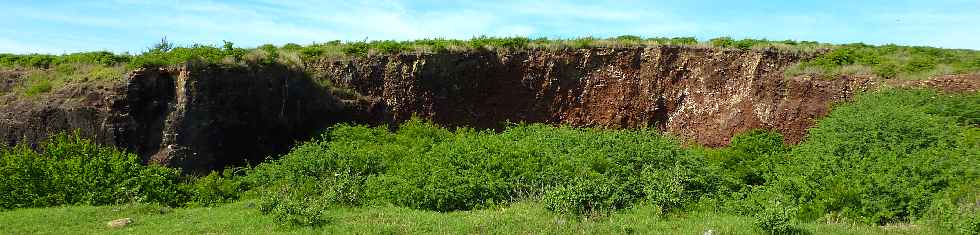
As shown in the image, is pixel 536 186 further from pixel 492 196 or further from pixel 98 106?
pixel 98 106

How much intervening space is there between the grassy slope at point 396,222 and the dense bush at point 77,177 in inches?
31.7

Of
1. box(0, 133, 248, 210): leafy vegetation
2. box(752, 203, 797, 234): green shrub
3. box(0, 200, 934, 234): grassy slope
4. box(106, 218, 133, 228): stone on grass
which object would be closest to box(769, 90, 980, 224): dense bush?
box(0, 200, 934, 234): grassy slope

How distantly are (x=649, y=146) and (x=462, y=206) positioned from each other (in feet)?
16.1

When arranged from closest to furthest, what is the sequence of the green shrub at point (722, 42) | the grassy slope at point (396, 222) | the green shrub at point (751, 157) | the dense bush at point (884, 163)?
1. the grassy slope at point (396, 222)
2. the dense bush at point (884, 163)
3. the green shrub at point (751, 157)
4. the green shrub at point (722, 42)

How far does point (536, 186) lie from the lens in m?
14.7

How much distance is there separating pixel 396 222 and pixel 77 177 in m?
7.10

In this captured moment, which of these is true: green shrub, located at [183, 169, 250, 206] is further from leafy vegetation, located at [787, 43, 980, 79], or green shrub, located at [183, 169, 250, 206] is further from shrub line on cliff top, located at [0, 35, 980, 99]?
leafy vegetation, located at [787, 43, 980, 79]

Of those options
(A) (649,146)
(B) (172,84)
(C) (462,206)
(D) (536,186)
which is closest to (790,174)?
(A) (649,146)

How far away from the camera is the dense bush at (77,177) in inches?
590

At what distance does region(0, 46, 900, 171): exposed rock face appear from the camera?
58.2 ft

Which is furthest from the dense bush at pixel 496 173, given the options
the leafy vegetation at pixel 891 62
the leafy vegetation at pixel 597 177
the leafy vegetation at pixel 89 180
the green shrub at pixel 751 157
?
the leafy vegetation at pixel 891 62

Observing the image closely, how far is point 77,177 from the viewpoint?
50.4ft

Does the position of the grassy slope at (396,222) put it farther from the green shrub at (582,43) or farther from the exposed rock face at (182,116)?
the green shrub at (582,43)

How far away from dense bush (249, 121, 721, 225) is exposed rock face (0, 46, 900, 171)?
190 centimetres
